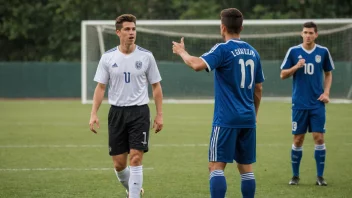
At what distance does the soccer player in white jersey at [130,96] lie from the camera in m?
8.25

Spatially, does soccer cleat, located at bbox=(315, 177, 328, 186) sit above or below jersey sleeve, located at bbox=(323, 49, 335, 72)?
below

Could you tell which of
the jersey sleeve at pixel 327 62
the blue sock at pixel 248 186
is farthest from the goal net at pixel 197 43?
the blue sock at pixel 248 186

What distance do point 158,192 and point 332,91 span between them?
18811 mm

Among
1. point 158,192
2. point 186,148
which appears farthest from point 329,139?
point 158,192

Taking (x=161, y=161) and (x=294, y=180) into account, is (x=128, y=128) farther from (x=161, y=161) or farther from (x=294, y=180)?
(x=161, y=161)

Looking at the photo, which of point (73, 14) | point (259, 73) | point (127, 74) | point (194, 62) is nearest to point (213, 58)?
point (194, 62)

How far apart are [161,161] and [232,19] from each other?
234 inches

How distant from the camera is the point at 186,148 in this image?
48.3 feet

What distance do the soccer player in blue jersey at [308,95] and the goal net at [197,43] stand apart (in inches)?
602

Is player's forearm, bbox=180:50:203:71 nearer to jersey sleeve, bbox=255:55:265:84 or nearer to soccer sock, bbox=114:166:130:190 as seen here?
jersey sleeve, bbox=255:55:265:84

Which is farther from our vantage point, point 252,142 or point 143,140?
point 143,140

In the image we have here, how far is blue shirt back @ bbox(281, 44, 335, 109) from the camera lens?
33.7ft

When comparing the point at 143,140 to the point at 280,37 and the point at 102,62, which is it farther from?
the point at 280,37

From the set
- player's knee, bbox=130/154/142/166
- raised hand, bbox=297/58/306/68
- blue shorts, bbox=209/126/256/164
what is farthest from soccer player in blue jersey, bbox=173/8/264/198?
raised hand, bbox=297/58/306/68
